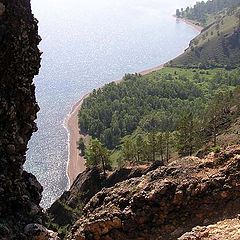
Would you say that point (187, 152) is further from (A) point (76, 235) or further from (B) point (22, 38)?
(B) point (22, 38)

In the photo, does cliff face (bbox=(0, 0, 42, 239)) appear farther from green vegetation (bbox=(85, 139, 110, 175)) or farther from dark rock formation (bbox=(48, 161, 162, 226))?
green vegetation (bbox=(85, 139, 110, 175))

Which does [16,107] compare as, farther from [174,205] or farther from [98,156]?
[98,156]

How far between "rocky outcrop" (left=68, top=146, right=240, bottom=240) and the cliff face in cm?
953

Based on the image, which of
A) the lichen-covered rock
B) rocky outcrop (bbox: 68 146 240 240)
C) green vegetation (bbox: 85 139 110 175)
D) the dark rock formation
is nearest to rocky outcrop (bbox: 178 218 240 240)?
rocky outcrop (bbox: 68 146 240 240)

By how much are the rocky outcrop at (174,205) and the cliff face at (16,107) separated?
9.53 m

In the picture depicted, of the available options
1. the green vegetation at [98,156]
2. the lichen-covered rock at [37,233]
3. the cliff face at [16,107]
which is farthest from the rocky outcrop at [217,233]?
the green vegetation at [98,156]

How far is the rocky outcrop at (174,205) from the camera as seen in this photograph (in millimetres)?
36969

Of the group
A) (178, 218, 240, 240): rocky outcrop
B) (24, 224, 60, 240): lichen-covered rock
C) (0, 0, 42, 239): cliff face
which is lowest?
(178, 218, 240, 240): rocky outcrop

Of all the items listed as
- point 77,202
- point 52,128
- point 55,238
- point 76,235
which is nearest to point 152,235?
point 76,235

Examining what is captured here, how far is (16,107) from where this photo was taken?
3020 centimetres

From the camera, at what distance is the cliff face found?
28016mm

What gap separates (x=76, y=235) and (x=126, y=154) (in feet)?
244

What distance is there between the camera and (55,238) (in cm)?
2744

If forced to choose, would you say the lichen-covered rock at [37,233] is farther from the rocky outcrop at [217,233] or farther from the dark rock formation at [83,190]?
the dark rock formation at [83,190]
